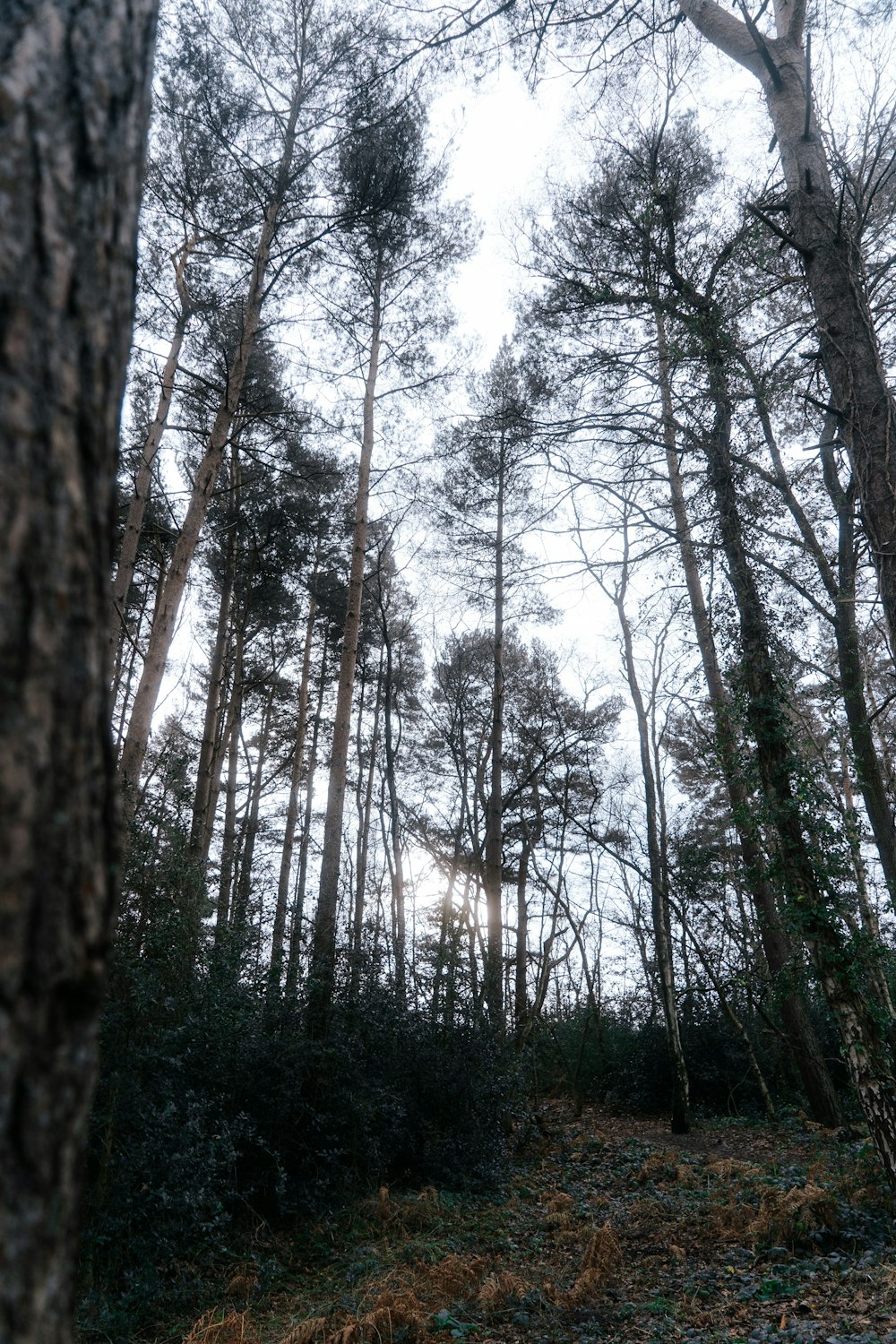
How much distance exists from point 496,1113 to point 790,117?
898 centimetres

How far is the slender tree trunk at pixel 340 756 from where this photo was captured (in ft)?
24.7

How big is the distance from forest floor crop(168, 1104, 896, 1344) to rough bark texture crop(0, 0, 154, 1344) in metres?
4.30

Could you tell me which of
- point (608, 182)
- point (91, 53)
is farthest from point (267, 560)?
point (91, 53)

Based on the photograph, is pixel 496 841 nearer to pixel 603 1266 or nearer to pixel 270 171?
pixel 603 1266

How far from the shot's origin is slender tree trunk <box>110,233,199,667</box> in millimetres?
9469

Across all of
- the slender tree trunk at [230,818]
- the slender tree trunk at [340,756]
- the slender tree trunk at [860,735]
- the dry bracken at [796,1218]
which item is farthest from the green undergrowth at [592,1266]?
the slender tree trunk at [860,735]

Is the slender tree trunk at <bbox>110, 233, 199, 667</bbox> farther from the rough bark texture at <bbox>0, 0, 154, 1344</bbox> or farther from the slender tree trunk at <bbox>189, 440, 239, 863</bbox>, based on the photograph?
the rough bark texture at <bbox>0, 0, 154, 1344</bbox>

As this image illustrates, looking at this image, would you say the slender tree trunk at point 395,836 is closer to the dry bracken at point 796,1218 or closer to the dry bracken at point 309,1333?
the dry bracken at point 796,1218

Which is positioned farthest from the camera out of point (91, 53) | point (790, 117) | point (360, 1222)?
point (360, 1222)

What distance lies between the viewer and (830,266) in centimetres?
525

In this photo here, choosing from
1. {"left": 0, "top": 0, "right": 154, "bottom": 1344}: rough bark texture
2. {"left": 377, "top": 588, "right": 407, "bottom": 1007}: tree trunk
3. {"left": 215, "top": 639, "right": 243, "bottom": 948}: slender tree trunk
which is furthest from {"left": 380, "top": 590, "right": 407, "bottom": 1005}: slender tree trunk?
{"left": 0, "top": 0, "right": 154, "bottom": 1344}: rough bark texture

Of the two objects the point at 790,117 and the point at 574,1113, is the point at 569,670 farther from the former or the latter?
the point at 790,117

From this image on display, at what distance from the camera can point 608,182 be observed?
895 cm

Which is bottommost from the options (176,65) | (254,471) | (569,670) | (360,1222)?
(360,1222)
